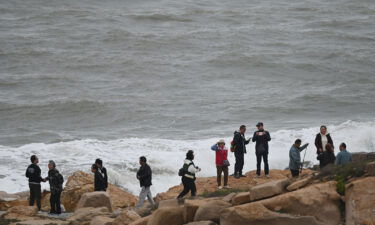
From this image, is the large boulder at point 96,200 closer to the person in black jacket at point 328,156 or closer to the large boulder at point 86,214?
the large boulder at point 86,214

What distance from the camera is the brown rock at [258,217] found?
10.2 metres

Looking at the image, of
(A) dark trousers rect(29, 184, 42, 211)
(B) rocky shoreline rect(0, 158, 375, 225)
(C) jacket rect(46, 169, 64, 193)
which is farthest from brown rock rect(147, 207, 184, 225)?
(A) dark trousers rect(29, 184, 42, 211)

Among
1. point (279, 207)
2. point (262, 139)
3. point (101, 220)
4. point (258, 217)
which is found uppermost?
point (262, 139)

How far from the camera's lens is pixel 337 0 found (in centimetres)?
5453

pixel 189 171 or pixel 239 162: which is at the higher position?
pixel 239 162

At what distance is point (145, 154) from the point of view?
79.8ft

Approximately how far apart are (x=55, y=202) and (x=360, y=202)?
23.3ft

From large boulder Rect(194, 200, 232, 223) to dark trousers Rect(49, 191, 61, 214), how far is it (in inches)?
185

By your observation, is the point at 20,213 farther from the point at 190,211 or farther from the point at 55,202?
the point at 190,211

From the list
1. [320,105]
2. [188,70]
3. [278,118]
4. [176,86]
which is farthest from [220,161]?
[188,70]

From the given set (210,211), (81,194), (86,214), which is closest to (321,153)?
(210,211)

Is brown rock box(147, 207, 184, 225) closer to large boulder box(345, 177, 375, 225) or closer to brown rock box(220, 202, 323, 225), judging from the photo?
brown rock box(220, 202, 323, 225)

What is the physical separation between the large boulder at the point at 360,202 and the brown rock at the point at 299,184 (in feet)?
3.38

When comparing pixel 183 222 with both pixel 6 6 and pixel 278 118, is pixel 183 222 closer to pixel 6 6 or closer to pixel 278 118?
pixel 278 118
